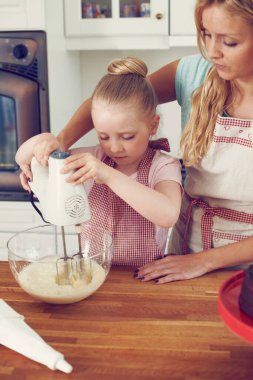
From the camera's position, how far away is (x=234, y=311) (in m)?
0.68

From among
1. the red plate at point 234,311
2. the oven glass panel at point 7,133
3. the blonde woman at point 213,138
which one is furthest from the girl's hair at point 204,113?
the oven glass panel at point 7,133

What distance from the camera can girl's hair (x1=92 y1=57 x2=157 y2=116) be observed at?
1156 millimetres

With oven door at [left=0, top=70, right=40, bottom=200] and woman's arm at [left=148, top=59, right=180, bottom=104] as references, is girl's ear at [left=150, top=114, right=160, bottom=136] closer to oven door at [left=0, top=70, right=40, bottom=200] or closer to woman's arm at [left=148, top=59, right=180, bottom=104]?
woman's arm at [left=148, top=59, right=180, bottom=104]

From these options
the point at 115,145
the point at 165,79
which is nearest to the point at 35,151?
the point at 115,145

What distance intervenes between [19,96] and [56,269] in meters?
1.36

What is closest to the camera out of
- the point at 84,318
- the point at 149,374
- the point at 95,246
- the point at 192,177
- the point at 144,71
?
the point at 149,374

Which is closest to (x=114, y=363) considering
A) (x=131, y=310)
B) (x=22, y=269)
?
(x=131, y=310)

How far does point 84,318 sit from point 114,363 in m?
0.14

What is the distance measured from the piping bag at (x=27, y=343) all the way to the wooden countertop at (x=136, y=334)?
11 millimetres

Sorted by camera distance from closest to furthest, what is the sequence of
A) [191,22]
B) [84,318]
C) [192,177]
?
1. [84,318]
2. [192,177]
3. [191,22]

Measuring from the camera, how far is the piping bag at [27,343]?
0.74 meters

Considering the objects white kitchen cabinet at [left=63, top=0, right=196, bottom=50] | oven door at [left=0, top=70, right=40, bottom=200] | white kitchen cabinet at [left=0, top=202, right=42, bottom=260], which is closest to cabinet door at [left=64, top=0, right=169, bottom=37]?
white kitchen cabinet at [left=63, top=0, right=196, bottom=50]

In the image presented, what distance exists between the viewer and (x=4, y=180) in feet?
7.52

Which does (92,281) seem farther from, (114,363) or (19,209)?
(19,209)
